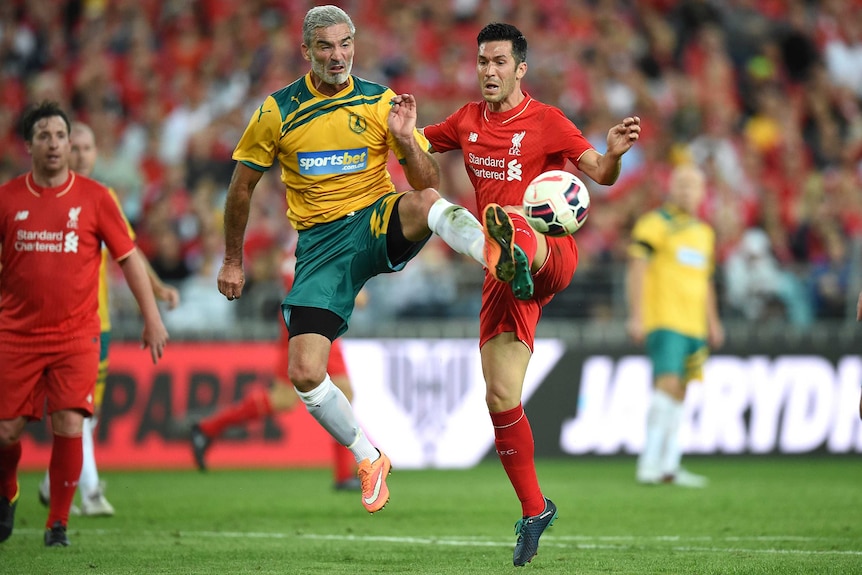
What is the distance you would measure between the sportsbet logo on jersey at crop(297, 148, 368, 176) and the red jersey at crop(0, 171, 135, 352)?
54.7 inches

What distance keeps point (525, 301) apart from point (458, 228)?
33.0 inches

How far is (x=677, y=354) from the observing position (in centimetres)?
1247

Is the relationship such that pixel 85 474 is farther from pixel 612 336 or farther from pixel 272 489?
Answer: pixel 612 336

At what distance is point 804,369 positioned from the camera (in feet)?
48.1

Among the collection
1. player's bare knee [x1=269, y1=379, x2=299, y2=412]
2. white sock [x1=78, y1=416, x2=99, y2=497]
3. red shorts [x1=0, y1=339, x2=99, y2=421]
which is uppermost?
red shorts [x1=0, y1=339, x2=99, y2=421]

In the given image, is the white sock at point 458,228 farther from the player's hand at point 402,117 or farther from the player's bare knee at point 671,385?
the player's bare knee at point 671,385

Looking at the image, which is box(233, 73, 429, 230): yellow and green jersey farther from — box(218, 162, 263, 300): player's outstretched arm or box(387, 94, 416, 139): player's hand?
box(387, 94, 416, 139): player's hand

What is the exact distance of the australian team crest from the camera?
7.30m

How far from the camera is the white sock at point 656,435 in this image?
1237 cm

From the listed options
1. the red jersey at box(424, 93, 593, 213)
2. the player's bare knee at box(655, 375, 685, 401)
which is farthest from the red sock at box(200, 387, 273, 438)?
the red jersey at box(424, 93, 593, 213)

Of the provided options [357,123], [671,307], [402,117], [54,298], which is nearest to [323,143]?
[357,123]

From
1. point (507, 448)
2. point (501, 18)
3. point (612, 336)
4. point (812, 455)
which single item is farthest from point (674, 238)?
point (501, 18)

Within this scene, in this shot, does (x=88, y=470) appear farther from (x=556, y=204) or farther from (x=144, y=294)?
(x=556, y=204)

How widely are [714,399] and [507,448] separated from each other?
7.85 metres
